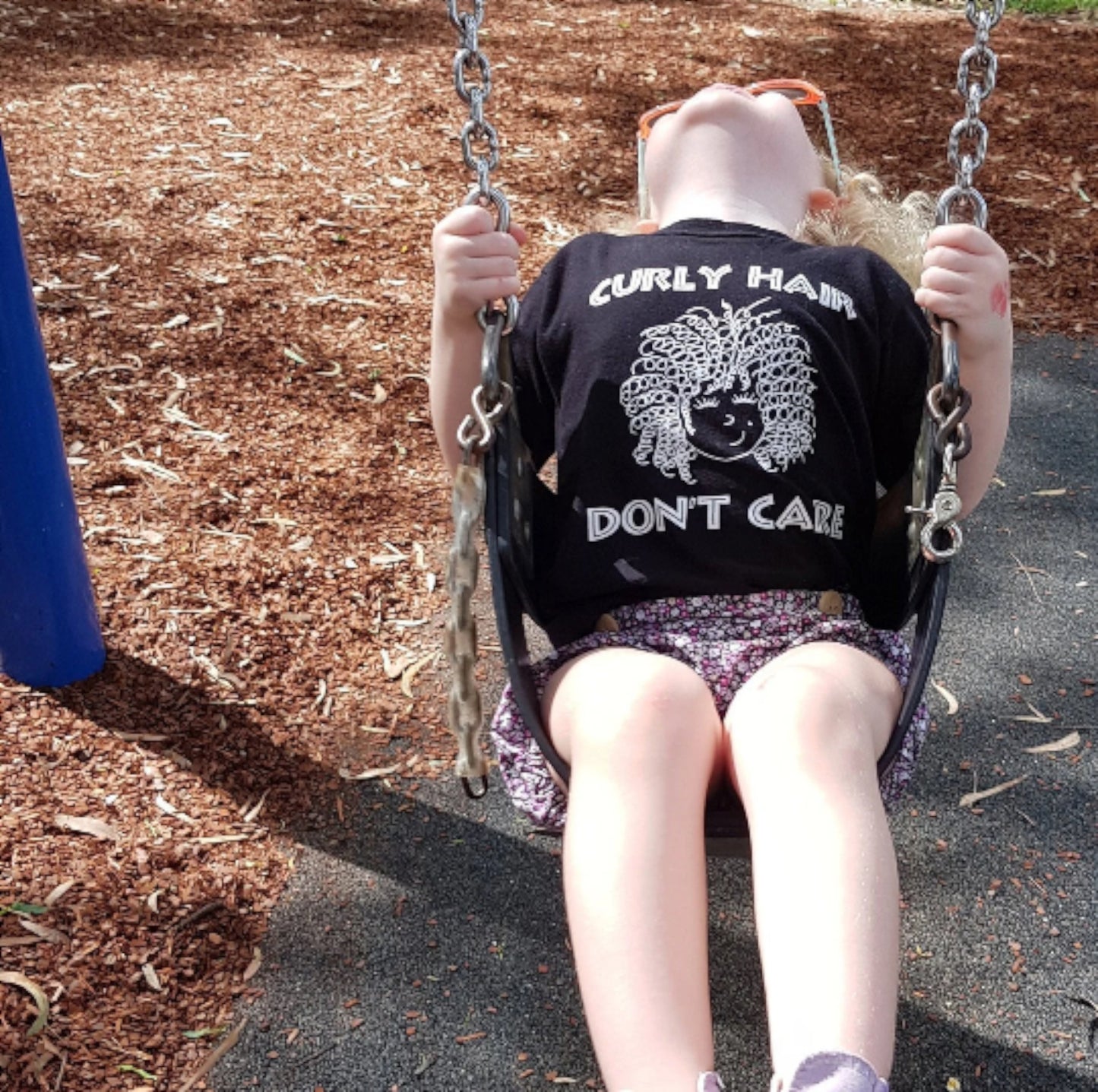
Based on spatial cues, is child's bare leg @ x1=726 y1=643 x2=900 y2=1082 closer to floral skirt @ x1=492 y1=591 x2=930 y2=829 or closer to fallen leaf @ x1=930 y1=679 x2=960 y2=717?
floral skirt @ x1=492 y1=591 x2=930 y2=829

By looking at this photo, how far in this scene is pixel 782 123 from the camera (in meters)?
2.10

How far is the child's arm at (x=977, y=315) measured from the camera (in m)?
1.68

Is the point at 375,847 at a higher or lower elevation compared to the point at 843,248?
lower

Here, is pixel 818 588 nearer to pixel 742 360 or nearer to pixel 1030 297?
pixel 742 360

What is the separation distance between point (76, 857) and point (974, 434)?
1.47 metres

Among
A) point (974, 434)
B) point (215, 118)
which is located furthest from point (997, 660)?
point (215, 118)

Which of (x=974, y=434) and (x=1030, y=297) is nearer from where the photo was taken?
(x=974, y=434)

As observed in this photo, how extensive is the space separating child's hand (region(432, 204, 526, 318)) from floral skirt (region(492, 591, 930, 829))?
444 millimetres

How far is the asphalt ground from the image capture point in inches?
72.0

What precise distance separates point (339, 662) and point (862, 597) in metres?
1.11

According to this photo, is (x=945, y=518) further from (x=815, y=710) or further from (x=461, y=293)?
(x=461, y=293)

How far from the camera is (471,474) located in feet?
5.31

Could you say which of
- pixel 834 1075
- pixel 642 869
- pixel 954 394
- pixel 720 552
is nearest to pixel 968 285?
pixel 954 394

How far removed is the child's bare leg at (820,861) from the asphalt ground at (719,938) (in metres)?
0.54
